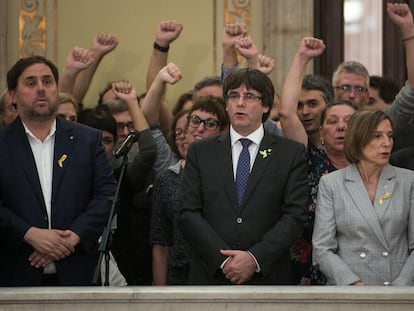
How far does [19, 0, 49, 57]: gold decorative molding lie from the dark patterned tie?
3.19 m

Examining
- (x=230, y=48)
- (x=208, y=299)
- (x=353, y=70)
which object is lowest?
(x=208, y=299)

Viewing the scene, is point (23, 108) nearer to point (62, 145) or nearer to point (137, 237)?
point (62, 145)

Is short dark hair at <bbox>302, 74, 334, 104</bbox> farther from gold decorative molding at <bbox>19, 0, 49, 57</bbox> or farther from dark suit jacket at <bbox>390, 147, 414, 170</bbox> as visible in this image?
gold decorative molding at <bbox>19, 0, 49, 57</bbox>

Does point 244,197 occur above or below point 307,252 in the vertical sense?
above

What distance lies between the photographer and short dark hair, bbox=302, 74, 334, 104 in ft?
22.6

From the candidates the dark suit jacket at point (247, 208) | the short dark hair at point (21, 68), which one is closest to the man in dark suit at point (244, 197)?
the dark suit jacket at point (247, 208)

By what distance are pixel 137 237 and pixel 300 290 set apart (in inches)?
76.7

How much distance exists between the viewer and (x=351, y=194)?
577 centimetres

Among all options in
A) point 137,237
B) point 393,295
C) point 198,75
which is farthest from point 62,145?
point 198,75

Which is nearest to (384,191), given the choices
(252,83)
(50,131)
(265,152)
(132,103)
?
(265,152)

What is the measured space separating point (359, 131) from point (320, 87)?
3.67ft

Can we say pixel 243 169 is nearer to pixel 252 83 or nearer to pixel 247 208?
Answer: pixel 247 208

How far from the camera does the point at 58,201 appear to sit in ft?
19.5

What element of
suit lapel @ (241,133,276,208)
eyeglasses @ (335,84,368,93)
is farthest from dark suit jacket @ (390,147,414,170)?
suit lapel @ (241,133,276,208)
